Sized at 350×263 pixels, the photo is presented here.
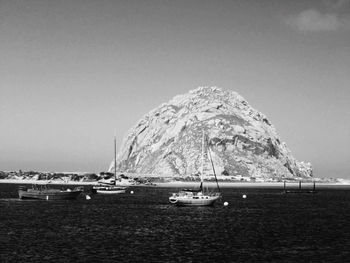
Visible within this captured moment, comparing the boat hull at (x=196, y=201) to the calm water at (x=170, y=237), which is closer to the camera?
the calm water at (x=170, y=237)

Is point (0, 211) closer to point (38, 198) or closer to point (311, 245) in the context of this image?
point (38, 198)

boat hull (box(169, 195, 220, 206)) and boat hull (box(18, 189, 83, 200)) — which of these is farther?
boat hull (box(18, 189, 83, 200))

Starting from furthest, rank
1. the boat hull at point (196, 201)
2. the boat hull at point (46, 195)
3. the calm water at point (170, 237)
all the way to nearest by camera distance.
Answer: the boat hull at point (46, 195)
the boat hull at point (196, 201)
the calm water at point (170, 237)

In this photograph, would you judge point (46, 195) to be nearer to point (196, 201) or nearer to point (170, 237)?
point (196, 201)

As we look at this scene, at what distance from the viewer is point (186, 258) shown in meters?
45.1

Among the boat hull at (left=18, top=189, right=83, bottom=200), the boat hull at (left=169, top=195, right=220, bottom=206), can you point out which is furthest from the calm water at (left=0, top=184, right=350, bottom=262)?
the boat hull at (left=18, top=189, right=83, bottom=200)

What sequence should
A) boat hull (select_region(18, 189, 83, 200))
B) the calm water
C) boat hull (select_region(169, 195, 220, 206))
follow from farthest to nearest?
boat hull (select_region(18, 189, 83, 200))
boat hull (select_region(169, 195, 220, 206))
the calm water

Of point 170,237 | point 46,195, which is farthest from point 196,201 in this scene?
point 170,237

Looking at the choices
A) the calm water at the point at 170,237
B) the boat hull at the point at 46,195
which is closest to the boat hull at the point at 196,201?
the calm water at the point at 170,237

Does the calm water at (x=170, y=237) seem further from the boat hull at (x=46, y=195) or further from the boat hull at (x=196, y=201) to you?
the boat hull at (x=46, y=195)

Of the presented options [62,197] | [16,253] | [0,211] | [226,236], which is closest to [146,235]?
[226,236]

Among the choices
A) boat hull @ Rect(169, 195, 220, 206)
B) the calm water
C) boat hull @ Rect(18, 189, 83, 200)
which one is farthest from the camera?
boat hull @ Rect(18, 189, 83, 200)

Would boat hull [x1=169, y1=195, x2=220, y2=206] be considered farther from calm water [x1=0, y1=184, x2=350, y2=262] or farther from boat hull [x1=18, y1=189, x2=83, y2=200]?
boat hull [x1=18, y1=189, x2=83, y2=200]

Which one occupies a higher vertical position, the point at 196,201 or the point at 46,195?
the point at 196,201
